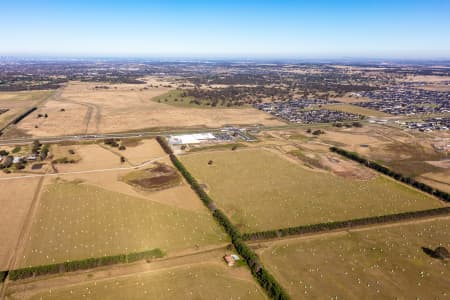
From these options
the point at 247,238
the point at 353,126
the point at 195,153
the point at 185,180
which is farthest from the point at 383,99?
the point at 247,238

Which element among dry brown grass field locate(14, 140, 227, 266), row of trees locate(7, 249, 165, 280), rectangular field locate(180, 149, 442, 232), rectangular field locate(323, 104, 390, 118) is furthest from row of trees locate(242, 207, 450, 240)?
rectangular field locate(323, 104, 390, 118)

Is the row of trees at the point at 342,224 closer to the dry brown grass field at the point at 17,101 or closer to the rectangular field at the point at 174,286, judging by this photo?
the rectangular field at the point at 174,286

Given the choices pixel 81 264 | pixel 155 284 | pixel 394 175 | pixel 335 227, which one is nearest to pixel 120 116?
pixel 81 264

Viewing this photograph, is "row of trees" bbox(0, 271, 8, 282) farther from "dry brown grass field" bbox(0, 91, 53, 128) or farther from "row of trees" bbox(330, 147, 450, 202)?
"dry brown grass field" bbox(0, 91, 53, 128)

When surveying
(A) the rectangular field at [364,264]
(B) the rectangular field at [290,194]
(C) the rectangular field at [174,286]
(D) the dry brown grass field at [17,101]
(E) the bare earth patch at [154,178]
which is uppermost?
(D) the dry brown grass field at [17,101]

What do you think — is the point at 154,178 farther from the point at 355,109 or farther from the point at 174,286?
the point at 355,109

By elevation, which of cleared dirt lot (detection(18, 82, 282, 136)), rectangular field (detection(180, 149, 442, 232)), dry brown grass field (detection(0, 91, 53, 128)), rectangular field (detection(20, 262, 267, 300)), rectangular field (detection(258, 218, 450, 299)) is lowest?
rectangular field (detection(20, 262, 267, 300))

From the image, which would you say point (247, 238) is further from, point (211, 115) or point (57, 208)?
point (211, 115)

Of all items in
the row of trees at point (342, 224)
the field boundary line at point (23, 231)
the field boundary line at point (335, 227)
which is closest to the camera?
the field boundary line at point (23, 231)

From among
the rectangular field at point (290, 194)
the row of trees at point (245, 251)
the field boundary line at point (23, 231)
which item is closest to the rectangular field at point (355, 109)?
the rectangular field at point (290, 194)
